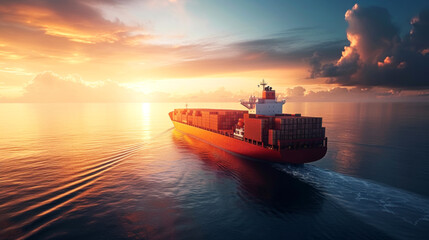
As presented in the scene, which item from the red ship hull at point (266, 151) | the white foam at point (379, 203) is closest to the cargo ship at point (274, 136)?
the red ship hull at point (266, 151)

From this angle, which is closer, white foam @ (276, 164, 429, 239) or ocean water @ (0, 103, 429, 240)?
ocean water @ (0, 103, 429, 240)

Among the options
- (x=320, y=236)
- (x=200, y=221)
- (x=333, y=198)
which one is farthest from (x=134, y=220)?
(x=333, y=198)

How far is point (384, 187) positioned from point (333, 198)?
786 cm

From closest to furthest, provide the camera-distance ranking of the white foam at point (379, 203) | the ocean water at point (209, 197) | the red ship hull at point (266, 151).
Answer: the ocean water at point (209, 197), the white foam at point (379, 203), the red ship hull at point (266, 151)

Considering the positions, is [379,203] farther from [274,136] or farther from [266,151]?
[266,151]

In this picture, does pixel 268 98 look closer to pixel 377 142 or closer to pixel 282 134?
pixel 282 134

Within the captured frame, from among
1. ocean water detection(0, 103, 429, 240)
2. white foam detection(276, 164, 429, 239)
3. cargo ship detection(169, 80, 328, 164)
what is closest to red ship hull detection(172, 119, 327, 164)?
cargo ship detection(169, 80, 328, 164)

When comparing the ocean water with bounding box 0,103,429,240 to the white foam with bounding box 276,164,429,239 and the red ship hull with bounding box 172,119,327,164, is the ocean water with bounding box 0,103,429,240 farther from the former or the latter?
the red ship hull with bounding box 172,119,327,164

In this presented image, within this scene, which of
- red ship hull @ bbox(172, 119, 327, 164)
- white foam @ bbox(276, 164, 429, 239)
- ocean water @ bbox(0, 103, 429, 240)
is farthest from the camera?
red ship hull @ bbox(172, 119, 327, 164)

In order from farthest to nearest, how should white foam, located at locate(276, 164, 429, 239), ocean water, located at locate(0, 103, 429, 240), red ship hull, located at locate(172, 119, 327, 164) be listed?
red ship hull, located at locate(172, 119, 327, 164) < white foam, located at locate(276, 164, 429, 239) < ocean water, located at locate(0, 103, 429, 240)

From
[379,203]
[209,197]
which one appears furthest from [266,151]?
[379,203]

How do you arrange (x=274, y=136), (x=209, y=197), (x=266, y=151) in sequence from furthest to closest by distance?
1. (x=266, y=151)
2. (x=274, y=136)
3. (x=209, y=197)

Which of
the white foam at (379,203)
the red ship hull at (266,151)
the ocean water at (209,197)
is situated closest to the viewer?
the ocean water at (209,197)

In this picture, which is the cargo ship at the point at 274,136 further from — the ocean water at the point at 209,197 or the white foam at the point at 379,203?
the white foam at the point at 379,203
